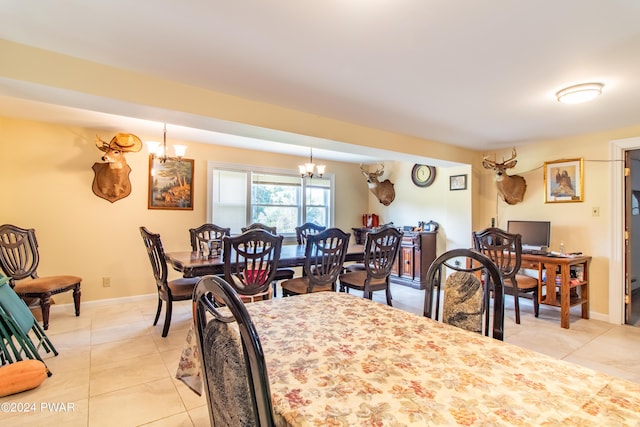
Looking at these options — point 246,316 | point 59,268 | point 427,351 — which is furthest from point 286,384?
point 59,268

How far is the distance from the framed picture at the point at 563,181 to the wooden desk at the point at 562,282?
812 mm

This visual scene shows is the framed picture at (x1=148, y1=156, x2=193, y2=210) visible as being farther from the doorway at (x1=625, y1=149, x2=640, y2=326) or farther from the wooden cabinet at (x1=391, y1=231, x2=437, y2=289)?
the doorway at (x1=625, y1=149, x2=640, y2=326)

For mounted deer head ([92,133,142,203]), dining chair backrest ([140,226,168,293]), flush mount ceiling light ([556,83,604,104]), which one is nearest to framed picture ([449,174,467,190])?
flush mount ceiling light ([556,83,604,104])

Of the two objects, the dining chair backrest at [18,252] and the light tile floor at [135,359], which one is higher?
the dining chair backrest at [18,252]

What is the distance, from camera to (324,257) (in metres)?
3.21

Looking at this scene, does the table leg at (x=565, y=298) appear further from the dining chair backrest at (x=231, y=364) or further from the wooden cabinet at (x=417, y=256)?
the dining chair backrest at (x=231, y=364)

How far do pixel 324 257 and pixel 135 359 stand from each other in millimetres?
1830

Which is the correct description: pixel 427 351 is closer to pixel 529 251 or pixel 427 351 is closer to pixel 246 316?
pixel 246 316

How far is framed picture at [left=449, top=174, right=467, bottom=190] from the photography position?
16.6 ft

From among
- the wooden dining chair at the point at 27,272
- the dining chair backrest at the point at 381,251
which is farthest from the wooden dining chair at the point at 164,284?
the dining chair backrest at the point at 381,251

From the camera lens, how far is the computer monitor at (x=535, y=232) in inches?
164

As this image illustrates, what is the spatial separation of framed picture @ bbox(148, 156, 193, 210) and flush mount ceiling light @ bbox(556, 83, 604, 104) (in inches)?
177

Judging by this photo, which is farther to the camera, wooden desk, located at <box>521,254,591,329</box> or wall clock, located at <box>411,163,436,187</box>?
wall clock, located at <box>411,163,436,187</box>

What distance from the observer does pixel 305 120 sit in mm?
3234
